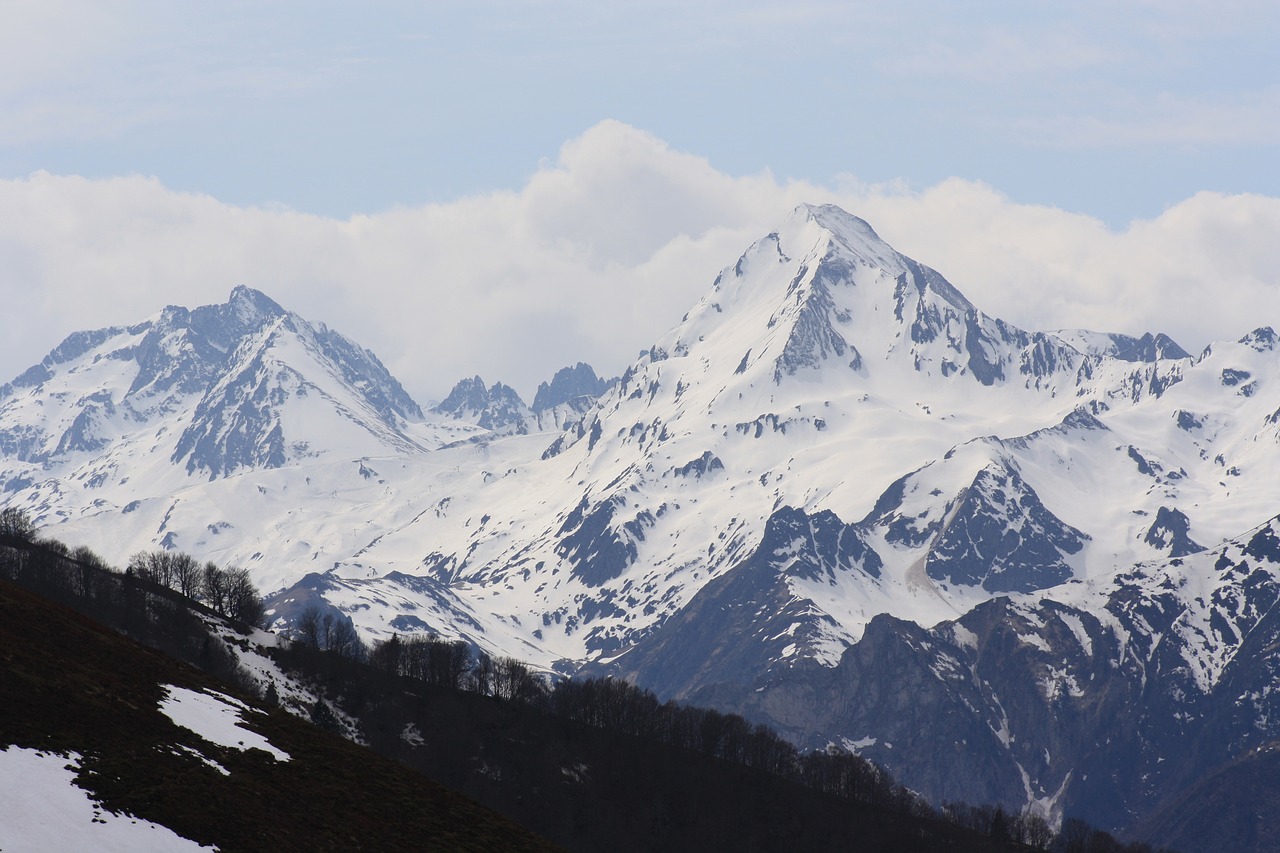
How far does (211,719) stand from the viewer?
106812mm

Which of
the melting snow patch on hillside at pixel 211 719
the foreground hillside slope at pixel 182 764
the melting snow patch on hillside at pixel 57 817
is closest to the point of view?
the melting snow patch on hillside at pixel 57 817

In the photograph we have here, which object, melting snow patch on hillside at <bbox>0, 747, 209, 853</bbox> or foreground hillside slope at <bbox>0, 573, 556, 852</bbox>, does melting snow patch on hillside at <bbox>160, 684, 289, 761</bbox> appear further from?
melting snow patch on hillside at <bbox>0, 747, 209, 853</bbox>

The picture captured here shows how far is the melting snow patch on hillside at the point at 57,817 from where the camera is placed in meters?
76.3

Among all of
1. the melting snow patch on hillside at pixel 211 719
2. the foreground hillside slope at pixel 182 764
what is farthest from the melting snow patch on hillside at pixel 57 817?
the melting snow patch on hillside at pixel 211 719

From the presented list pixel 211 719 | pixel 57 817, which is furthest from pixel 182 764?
pixel 57 817

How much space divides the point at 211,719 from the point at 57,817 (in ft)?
92.5

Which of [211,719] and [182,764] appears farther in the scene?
[211,719]

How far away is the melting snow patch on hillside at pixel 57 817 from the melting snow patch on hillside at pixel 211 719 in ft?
56.8

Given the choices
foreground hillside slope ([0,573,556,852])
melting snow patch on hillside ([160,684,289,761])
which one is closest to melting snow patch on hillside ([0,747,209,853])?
foreground hillside slope ([0,573,556,852])

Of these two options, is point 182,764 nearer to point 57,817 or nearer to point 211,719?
point 211,719

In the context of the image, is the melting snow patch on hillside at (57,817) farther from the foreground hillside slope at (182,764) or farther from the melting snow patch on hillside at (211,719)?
the melting snow patch on hillside at (211,719)

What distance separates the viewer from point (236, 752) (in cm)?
10075

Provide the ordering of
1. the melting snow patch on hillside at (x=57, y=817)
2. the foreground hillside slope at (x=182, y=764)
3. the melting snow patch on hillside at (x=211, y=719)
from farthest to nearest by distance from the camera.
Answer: the melting snow patch on hillside at (x=211, y=719)
the foreground hillside slope at (x=182, y=764)
the melting snow patch on hillside at (x=57, y=817)

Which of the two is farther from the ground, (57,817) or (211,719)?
(211,719)
